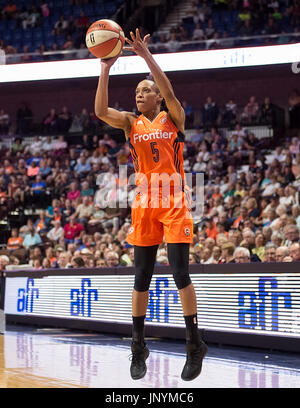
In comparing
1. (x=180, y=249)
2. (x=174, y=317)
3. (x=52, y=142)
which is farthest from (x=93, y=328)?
(x=52, y=142)

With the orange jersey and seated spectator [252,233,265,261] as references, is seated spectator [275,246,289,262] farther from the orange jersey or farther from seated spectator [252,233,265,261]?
the orange jersey

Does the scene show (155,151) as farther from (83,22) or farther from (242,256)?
(83,22)

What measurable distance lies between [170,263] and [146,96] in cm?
136

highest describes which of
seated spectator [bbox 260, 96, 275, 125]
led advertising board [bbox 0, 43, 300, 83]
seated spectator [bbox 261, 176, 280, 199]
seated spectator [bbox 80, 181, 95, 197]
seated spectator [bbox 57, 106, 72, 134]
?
led advertising board [bbox 0, 43, 300, 83]

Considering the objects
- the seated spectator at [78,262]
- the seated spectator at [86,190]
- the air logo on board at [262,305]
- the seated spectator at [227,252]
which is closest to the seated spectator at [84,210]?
the seated spectator at [86,190]

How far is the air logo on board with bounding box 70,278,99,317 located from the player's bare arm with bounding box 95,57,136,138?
5609 mm

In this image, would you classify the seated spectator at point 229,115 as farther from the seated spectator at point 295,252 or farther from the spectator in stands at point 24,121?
the seated spectator at point 295,252

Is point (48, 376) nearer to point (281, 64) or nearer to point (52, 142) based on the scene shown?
point (281, 64)

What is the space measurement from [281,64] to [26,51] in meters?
8.19

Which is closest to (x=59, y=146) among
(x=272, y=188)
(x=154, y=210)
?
(x=272, y=188)

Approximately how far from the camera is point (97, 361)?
7223 millimetres

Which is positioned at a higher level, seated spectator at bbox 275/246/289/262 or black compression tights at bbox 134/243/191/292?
seated spectator at bbox 275/246/289/262

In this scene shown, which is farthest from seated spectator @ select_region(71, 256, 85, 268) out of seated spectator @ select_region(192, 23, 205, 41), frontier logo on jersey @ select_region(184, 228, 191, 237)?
seated spectator @ select_region(192, 23, 205, 41)

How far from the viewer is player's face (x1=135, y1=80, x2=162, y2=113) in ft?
17.7
